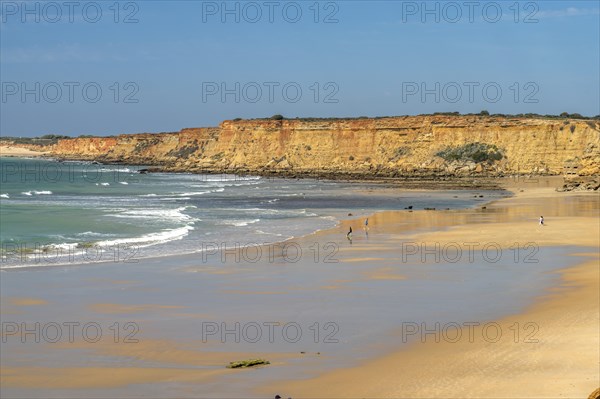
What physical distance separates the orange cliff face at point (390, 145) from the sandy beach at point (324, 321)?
1724 inches

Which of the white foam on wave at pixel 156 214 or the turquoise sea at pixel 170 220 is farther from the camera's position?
the white foam on wave at pixel 156 214

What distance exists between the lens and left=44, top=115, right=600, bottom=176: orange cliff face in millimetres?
81875

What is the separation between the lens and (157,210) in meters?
40.5

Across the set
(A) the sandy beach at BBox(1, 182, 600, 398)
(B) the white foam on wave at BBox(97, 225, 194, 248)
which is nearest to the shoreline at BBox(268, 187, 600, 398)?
(A) the sandy beach at BBox(1, 182, 600, 398)

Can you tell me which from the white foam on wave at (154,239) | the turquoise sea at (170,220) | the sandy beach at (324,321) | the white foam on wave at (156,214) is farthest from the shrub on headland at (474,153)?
the sandy beach at (324,321)

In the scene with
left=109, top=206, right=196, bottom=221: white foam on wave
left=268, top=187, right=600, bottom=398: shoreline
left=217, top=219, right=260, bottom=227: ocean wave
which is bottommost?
left=268, top=187, right=600, bottom=398: shoreline

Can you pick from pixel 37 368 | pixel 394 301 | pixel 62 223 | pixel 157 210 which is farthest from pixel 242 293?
pixel 157 210

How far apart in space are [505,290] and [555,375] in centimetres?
654

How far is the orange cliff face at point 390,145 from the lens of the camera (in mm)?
81875

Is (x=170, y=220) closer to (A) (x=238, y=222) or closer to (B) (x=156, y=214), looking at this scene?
(A) (x=238, y=222)

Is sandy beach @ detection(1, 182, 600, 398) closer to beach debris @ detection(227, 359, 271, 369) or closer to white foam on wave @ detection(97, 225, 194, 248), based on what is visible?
beach debris @ detection(227, 359, 271, 369)

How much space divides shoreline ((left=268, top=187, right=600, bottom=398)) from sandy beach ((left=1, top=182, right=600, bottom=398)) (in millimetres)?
23

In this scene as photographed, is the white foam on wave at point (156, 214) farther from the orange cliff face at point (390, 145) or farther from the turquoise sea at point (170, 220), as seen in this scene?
the orange cliff face at point (390, 145)

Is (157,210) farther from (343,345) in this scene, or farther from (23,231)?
(343,345)
